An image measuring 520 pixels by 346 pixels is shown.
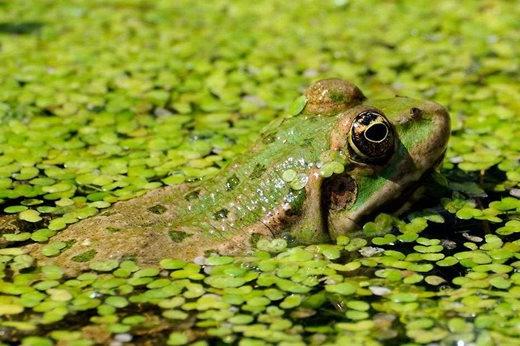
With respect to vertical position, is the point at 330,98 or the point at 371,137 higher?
the point at 330,98

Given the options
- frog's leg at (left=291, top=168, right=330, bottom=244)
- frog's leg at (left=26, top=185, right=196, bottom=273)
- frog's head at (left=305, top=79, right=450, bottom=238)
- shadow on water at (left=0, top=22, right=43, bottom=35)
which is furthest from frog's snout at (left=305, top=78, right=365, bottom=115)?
shadow on water at (left=0, top=22, right=43, bottom=35)

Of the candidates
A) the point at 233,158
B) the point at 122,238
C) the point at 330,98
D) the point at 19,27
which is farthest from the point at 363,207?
the point at 19,27

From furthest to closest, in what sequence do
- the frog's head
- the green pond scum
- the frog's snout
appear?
the frog's snout
the frog's head
the green pond scum

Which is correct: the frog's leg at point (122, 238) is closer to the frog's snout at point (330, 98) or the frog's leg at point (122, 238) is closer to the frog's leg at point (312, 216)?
the frog's leg at point (312, 216)

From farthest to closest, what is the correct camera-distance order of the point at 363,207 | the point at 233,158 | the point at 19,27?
the point at 19,27
the point at 233,158
the point at 363,207

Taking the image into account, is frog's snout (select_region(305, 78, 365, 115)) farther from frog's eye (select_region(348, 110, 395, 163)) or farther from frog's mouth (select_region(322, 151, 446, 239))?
frog's mouth (select_region(322, 151, 446, 239))

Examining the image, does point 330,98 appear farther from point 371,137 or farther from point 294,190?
point 294,190
